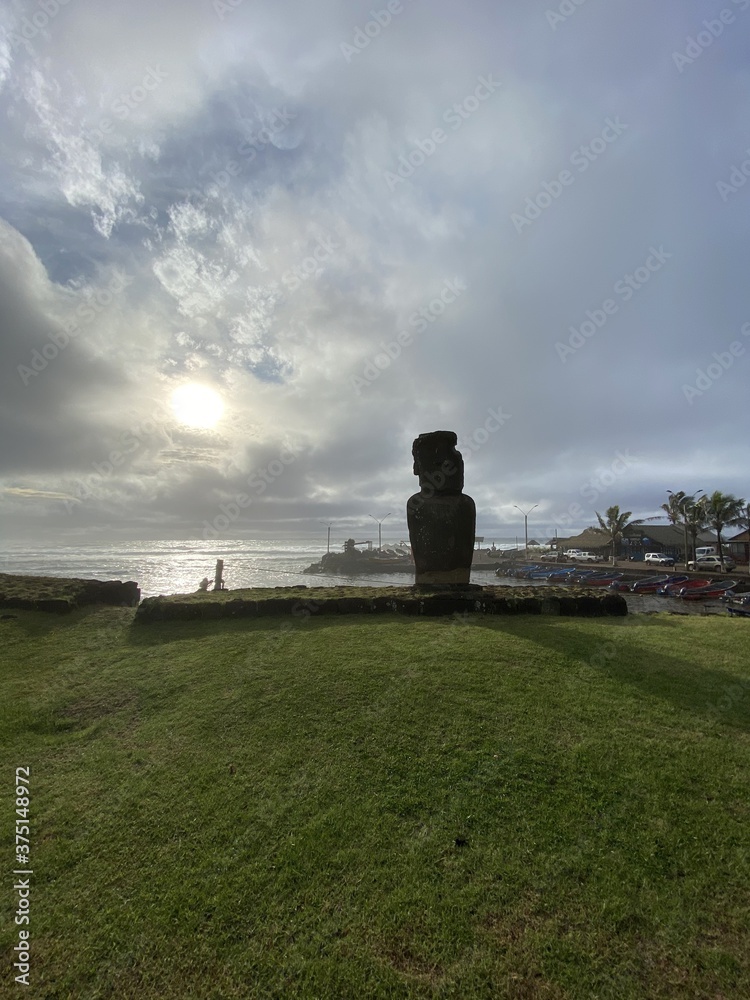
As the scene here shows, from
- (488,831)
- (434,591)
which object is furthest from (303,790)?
(434,591)

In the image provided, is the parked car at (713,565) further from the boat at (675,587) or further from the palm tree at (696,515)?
the boat at (675,587)

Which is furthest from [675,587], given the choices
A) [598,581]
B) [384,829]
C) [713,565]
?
[384,829]

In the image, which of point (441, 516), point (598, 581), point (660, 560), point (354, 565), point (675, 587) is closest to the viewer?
point (441, 516)

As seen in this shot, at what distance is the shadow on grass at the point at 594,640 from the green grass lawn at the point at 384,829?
65 mm

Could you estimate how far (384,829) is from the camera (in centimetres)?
328

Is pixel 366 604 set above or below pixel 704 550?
below

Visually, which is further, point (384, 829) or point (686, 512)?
point (686, 512)

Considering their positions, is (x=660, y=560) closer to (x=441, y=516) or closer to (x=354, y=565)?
(x=354, y=565)

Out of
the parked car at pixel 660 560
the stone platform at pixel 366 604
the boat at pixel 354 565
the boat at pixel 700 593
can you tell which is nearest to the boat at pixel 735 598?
the boat at pixel 700 593

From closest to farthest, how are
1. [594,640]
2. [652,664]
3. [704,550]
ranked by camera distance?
[652,664] → [594,640] → [704,550]

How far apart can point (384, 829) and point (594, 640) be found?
16.4 feet

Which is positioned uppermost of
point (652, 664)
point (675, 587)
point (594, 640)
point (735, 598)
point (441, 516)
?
point (441, 516)

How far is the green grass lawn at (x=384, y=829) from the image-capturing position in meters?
2.45

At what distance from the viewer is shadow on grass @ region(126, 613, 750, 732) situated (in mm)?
5383
